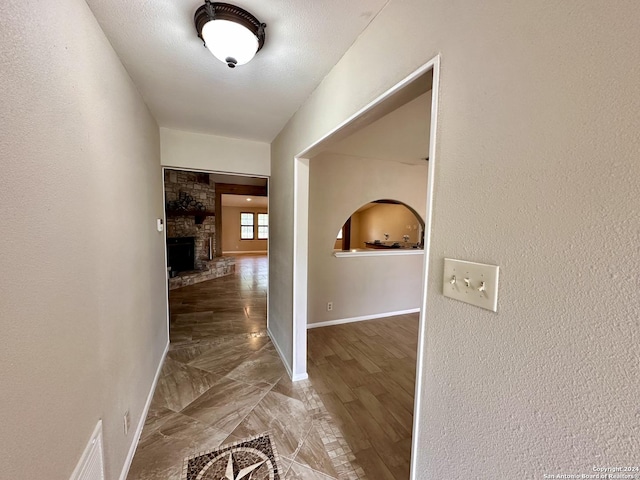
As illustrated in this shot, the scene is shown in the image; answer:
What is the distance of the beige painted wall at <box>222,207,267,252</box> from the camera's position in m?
10.5

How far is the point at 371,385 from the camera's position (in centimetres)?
226

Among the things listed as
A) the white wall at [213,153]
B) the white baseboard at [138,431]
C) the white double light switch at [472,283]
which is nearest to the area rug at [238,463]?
the white baseboard at [138,431]

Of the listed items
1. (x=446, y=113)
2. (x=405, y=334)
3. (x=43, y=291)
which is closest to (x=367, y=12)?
(x=446, y=113)

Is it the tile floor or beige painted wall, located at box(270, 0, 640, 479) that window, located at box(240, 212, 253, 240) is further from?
beige painted wall, located at box(270, 0, 640, 479)

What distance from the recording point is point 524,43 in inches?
23.5

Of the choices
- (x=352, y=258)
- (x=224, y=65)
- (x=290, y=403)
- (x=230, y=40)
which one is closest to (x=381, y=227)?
(x=352, y=258)

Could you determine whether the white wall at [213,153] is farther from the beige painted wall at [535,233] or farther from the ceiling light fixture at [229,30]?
the beige painted wall at [535,233]

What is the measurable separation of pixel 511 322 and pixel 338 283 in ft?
9.79

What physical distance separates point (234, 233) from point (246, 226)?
604 mm

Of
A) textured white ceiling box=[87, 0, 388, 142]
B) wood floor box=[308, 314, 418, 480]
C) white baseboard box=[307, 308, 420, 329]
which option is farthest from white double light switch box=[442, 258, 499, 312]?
white baseboard box=[307, 308, 420, 329]

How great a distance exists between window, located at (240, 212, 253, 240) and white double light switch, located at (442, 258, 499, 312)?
1077 centimetres

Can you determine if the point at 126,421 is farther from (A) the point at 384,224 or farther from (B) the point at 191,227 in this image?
(A) the point at 384,224

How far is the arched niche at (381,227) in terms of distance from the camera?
5.77 metres

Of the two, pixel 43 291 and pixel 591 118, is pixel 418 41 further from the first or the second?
pixel 43 291
